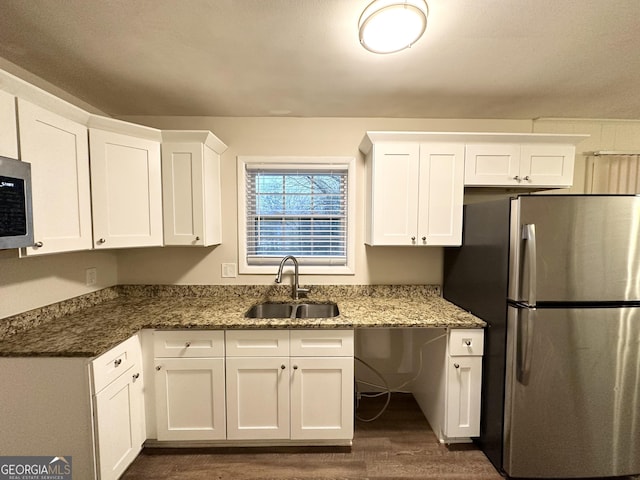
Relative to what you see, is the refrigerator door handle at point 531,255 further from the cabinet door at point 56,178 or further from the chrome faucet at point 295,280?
the cabinet door at point 56,178

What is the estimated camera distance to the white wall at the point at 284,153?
2227 millimetres

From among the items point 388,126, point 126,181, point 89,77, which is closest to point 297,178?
point 388,126

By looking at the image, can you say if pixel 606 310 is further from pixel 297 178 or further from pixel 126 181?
pixel 126 181

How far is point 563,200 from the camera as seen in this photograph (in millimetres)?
1408

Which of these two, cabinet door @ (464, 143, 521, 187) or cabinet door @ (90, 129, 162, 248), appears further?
cabinet door @ (464, 143, 521, 187)

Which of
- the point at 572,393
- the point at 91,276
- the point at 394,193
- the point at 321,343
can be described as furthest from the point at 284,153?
the point at 572,393

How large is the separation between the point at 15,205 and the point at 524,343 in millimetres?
2596

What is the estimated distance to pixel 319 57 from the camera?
1.45m

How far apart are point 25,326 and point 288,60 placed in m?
2.13

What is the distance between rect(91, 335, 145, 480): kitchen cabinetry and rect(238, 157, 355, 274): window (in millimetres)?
1005

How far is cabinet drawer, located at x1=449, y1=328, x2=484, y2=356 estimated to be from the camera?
1.68 m

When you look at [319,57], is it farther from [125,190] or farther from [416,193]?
[125,190]

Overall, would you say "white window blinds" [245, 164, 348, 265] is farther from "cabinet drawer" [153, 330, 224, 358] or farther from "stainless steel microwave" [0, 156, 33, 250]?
"stainless steel microwave" [0, 156, 33, 250]

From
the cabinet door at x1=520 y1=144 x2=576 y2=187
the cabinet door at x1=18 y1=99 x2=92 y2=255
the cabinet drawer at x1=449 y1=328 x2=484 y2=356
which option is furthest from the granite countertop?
the cabinet door at x1=520 y1=144 x2=576 y2=187
